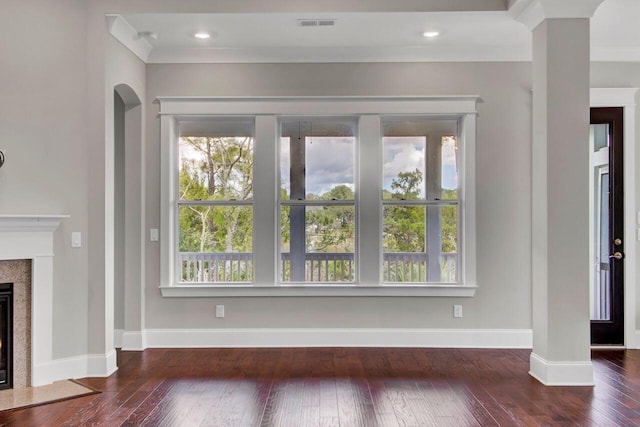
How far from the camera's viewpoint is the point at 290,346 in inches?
179

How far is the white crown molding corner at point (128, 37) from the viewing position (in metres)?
3.76

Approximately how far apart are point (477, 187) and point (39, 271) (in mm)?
3841

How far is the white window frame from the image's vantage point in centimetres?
455

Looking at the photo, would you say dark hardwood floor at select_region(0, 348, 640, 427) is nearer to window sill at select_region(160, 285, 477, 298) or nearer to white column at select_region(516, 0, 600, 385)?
white column at select_region(516, 0, 600, 385)

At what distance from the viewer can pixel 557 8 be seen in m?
3.43

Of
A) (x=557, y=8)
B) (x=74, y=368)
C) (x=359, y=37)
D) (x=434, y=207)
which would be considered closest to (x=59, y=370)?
(x=74, y=368)

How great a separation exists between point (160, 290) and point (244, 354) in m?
1.05

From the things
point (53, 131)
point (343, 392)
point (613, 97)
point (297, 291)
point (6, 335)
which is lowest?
point (343, 392)

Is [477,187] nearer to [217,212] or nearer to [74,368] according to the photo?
[217,212]

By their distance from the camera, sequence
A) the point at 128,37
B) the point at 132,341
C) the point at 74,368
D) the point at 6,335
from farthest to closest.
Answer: the point at 132,341 < the point at 128,37 < the point at 74,368 < the point at 6,335

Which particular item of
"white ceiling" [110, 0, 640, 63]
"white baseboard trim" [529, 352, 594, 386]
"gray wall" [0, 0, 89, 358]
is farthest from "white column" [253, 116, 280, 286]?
"white baseboard trim" [529, 352, 594, 386]

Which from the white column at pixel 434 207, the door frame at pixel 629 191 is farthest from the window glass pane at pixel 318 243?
the door frame at pixel 629 191

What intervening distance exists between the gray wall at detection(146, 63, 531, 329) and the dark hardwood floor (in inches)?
13.9

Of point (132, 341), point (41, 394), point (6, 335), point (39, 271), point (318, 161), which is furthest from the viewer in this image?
point (318, 161)
